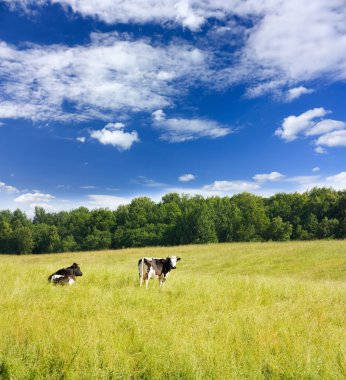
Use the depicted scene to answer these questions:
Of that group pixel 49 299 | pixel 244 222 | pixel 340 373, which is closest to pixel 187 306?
pixel 49 299

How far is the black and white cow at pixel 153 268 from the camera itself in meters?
12.9

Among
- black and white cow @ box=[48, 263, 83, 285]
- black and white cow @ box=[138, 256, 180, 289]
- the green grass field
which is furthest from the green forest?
the green grass field

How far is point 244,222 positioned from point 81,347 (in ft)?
255

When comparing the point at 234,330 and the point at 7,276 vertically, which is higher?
the point at 7,276

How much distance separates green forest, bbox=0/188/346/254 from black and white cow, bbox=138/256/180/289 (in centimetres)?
6194

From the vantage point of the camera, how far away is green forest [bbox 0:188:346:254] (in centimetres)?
7638

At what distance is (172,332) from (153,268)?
6462 mm

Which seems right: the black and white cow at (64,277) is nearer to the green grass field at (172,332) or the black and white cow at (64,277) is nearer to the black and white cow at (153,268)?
the green grass field at (172,332)

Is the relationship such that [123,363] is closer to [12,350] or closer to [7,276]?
[12,350]

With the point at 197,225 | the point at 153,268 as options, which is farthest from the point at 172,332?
the point at 197,225

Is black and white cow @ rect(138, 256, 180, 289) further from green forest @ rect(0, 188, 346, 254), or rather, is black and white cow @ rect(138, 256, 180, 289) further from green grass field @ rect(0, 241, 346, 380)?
green forest @ rect(0, 188, 346, 254)

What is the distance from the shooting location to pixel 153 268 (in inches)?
517

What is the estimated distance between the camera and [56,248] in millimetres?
87000

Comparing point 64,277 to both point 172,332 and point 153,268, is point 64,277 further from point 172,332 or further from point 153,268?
point 172,332
